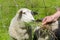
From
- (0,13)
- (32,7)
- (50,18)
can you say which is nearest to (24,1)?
(32,7)

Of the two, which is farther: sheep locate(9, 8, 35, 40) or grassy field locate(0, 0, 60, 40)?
grassy field locate(0, 0, 60, 40)

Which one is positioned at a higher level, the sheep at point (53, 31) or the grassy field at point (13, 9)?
the sheep at point (53, 31)

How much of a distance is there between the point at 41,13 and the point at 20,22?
2.48 m

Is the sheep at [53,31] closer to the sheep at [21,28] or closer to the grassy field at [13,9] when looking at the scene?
the sheep at [21,28]

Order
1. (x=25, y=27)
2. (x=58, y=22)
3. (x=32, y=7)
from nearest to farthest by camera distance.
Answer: (x=58, y=22), (x=25, y=27), (x=32, y=7)

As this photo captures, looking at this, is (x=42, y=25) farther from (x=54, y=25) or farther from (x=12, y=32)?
(x=12, y=32)

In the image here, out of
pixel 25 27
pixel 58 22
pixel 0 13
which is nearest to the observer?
pixel 58 22

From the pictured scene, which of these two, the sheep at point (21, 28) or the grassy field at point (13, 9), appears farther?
the grassy field at point (13, 9)

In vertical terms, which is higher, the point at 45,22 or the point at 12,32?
the point at 45,22

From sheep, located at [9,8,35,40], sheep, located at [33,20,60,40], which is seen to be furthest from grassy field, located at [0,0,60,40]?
sheep, located at [33,20,60,40]

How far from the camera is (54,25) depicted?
4.21 meters

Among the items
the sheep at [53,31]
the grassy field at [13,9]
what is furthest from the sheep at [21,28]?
the grassy field at [13,9]

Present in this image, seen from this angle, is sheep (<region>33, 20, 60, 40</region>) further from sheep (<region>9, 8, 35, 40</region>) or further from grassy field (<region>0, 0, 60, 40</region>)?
grassy field (<region>0, 0, 60, 40</region>)

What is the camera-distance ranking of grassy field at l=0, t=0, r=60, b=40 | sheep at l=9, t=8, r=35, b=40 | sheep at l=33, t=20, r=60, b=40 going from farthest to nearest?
grassy field at l=0, t=0, r=60, b=40 < sheep at l=9, t=8, r=35, b=40 < sheep at l=33, t=20, r=60, b=40
